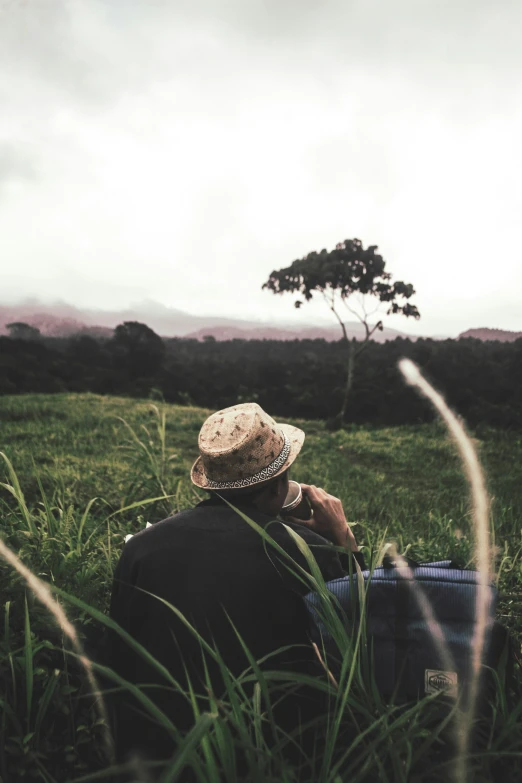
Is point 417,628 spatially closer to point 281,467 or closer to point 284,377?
point 281,467

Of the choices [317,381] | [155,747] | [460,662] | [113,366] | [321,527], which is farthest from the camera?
[113,366]

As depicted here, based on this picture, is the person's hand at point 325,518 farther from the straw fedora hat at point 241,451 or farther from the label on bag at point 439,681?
the label on bag at point 439,681

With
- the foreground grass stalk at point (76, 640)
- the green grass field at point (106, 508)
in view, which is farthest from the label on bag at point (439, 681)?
the foreground grass stalk at point (76, 640)

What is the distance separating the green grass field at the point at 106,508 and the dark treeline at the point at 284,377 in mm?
5767

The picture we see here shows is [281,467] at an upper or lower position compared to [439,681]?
upper

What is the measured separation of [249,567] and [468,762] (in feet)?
2.27

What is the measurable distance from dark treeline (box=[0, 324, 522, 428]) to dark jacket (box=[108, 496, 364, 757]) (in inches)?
642

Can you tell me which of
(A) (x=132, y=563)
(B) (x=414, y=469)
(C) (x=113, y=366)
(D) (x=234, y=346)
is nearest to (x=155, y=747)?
(A) (x=132, y=563)

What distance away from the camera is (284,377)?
27406mm

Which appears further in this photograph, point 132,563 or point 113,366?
point 113,366

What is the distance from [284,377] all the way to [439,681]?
26166 mm

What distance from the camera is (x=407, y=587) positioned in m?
1.36

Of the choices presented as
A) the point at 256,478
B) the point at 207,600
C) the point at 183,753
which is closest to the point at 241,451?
the point at 256,478

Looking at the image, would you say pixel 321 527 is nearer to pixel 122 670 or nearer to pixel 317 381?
pixel 122 670
